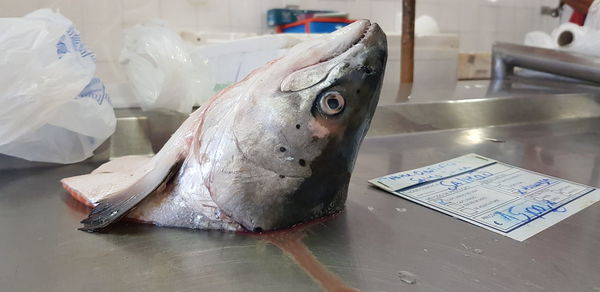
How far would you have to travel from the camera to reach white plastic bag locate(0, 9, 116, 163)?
1.06 meters

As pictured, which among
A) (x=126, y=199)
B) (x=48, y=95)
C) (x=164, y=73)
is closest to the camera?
(x=126, y=199)

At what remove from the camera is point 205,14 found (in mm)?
2516

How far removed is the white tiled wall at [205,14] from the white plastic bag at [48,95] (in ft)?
Result: 3.51

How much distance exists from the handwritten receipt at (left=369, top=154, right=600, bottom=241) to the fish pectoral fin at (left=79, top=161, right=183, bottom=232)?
0.47 meters

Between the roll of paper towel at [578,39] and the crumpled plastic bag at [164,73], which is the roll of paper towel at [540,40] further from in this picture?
the crumpled plastic bag at [164,73]

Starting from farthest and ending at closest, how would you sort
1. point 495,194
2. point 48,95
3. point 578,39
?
1. point 578,39
2. point 48,95
3. point 495,194

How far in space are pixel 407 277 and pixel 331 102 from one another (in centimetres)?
27

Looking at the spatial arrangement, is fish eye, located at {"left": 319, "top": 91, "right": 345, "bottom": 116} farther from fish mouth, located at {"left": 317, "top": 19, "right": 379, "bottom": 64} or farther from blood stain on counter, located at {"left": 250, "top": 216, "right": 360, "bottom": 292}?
blood stain on counter, located at {"left": 250, "top": 216, "right": 360, "bottom": 292}

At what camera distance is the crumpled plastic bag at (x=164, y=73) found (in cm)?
152

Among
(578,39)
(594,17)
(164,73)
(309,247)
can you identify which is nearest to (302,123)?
(309,247)

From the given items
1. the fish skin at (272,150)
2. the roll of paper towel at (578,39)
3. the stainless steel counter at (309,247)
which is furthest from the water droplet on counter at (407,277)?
the roll of paper towel at (578,39)

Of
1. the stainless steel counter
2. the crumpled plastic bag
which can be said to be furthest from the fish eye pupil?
the crumpled plastic bag

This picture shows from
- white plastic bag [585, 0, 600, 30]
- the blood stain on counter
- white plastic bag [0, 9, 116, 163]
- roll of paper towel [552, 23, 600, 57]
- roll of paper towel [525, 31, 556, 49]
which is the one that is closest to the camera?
the blood stain on counter

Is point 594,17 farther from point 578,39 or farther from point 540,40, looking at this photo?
point 540,40
